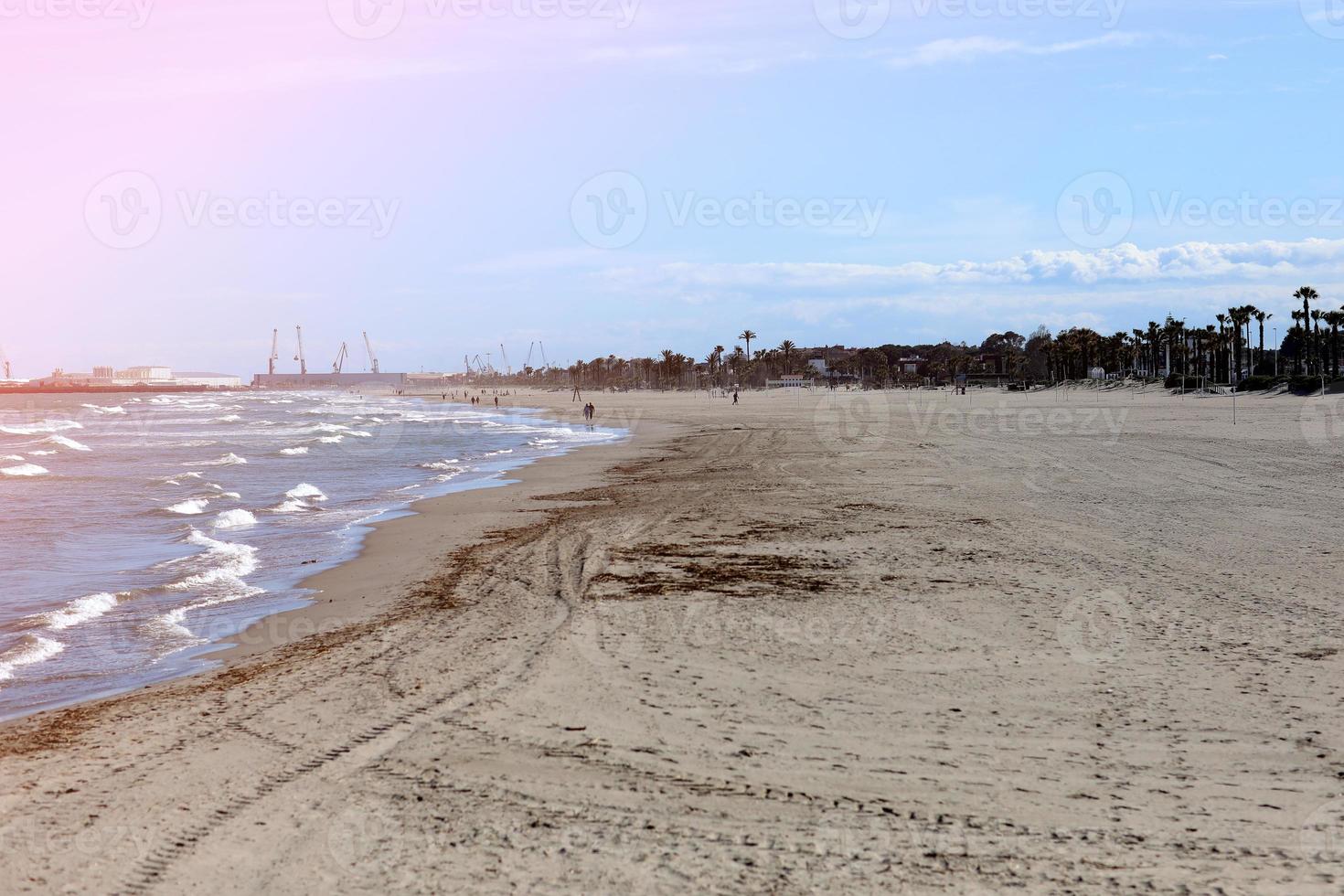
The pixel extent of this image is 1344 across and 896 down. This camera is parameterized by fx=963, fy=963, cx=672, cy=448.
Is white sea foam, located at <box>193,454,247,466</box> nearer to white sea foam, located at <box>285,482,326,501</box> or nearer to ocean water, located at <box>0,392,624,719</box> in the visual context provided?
ocean water, located at <box>0,392,624,719</box>

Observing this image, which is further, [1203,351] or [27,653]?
[1203,351]

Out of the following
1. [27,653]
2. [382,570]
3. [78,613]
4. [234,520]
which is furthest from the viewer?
[234,520]

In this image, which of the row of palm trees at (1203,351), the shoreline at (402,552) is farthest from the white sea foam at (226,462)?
the row of palm trees at (1203,351)

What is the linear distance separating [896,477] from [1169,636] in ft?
42.6

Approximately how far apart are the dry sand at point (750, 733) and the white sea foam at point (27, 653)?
67.7 inches

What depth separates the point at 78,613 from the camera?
10461mm

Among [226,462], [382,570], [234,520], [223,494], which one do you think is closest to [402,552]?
[382,570]

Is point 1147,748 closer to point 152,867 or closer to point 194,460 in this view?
point 152,867

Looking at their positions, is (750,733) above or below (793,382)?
below

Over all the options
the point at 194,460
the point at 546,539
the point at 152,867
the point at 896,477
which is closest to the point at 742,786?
the point at 152,867

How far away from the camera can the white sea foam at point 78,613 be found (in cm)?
1002

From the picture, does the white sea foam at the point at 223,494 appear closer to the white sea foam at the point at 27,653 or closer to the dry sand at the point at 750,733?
the dry sand at the point at 750,733

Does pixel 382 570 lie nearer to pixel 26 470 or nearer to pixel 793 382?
pixel 26 470

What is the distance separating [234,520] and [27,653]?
9.41 metres
